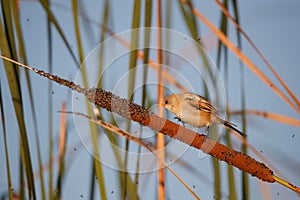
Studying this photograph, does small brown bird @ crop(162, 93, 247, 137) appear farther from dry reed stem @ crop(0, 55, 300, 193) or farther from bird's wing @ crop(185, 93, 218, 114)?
dry reed stem @ crop(0, 55, 300, 193)

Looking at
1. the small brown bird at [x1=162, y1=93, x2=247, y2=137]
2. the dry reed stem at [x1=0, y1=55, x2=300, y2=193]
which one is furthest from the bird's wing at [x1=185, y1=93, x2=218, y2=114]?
the dry reed stem at [x1=0, y1=55, x2=300, y2=193]

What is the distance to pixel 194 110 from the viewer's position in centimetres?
68

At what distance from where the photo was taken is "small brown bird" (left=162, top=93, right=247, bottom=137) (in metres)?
0.64

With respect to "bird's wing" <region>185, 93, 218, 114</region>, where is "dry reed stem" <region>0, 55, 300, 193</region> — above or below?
below

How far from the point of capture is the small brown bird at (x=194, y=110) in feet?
2.11

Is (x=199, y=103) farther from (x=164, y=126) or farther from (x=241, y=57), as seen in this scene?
(x=164, y=126)

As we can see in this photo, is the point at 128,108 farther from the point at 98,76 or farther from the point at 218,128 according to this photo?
the point at 218,128

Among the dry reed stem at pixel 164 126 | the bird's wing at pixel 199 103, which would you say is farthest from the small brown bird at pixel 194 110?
the dry reed stem at pixel 164 126

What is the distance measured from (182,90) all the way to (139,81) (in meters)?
0.30

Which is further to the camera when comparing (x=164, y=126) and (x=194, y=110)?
(x=194, y=110)

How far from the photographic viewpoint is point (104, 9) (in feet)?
2.15

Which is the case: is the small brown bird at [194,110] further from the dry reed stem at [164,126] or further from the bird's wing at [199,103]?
the dry reed stem at [164,126]

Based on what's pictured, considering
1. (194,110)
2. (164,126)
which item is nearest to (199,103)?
(194,110)

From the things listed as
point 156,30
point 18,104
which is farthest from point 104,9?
point 18,104
